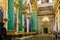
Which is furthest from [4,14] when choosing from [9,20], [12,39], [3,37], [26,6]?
[26,6]

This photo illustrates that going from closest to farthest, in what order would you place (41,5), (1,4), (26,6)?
1. (1,4)
2. (26,6)
3. (41,5)

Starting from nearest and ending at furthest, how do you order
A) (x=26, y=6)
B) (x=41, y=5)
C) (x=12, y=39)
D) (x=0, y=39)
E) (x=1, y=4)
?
(x=0, y=39)
(x=12, y=39)
(x=1, y=4)
(x=26, y=6)
(x=41, y=5)

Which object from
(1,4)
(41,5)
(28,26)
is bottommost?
(28,26)

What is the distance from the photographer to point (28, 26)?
2275cm

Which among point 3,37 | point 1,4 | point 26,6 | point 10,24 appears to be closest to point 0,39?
point 3,37

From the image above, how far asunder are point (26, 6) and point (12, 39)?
39.5ft

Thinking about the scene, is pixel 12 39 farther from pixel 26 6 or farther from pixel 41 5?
pixel 41 5

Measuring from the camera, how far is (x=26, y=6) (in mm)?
18078

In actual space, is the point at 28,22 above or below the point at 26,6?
below

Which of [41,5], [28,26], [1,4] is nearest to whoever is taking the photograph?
[1,4]

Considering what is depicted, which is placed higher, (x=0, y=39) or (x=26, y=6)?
(x=26, y=6)

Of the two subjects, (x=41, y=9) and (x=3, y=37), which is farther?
(x=41, y=9)

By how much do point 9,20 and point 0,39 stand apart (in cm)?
414

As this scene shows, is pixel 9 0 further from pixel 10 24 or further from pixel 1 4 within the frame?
pixel 10 24
